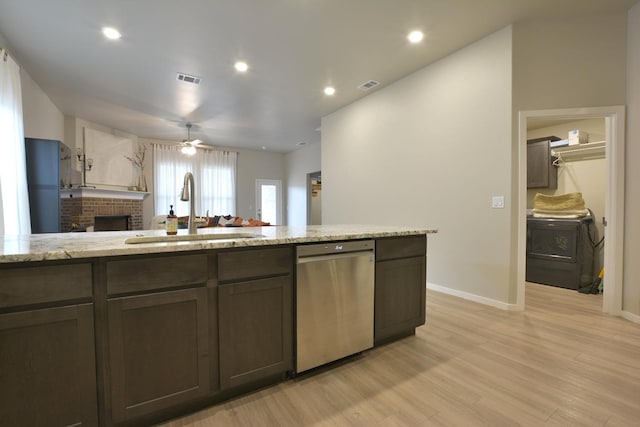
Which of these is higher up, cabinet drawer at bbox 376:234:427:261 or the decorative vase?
the decorative vase

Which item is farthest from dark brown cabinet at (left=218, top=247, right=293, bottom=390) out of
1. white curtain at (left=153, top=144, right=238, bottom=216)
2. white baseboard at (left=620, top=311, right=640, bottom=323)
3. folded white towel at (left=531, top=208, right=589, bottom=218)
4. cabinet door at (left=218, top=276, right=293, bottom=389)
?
white curtain at (left=153, top=144, right=238, bottom=216)

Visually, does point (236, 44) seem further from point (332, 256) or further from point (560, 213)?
point (560, 213)

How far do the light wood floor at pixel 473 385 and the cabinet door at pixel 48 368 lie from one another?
475 millimetres

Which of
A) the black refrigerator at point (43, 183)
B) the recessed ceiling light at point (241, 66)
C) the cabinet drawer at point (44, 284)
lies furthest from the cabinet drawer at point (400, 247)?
the black refrigerator at point (43, 183)

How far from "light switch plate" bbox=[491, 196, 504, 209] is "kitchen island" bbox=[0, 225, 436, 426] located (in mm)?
2202

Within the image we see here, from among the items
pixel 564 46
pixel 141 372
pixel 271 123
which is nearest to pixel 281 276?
pixel 141 372

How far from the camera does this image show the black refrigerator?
3.47 m

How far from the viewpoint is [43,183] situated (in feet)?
11.6

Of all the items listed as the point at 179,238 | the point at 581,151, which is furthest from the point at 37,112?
the point at 581,151

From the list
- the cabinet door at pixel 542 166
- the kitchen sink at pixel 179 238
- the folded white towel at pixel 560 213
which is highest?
the cabinet door at pixel 542 166

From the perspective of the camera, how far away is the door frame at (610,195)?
2799 millimetres

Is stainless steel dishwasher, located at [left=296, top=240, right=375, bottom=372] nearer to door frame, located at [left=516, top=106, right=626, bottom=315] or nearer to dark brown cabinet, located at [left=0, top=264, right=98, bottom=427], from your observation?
dark brown cabinet, located at [left=0, top=264, right=98, bottom=427]

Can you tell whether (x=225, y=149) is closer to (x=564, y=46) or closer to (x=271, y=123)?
(x=271, y=123)

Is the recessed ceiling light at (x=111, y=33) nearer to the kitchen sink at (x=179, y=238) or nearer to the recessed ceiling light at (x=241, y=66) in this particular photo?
the recessed ceiling light at (x=241, y=66)
